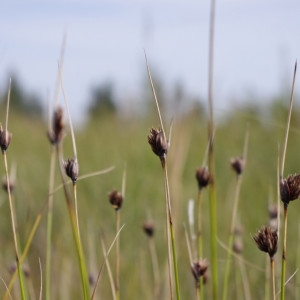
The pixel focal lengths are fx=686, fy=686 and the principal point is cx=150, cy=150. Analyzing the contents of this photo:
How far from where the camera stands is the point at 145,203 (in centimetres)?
232

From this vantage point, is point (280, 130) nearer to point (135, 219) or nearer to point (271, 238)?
point (135, 219)

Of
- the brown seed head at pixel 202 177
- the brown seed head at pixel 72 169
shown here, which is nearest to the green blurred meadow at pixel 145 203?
the brown seed head at pixel 202 177

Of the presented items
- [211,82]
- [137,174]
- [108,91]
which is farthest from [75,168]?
[108,91]

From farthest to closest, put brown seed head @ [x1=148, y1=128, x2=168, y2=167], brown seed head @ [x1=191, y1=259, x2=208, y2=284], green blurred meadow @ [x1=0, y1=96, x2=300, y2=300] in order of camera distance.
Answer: green blurred meadow @ [x1=0, y1=96, x2=300, y2=300]
brown seed head @ [x1=191, y1=259, x2=208, y2=284]
brown seed head @ [x1=148, y1=128, x2=168, y2=167]

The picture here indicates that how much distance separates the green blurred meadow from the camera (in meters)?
1.70

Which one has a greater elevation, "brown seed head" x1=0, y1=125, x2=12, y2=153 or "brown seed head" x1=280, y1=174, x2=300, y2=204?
"brown seed head" x1=0, y1=125, x2=12, y2=153

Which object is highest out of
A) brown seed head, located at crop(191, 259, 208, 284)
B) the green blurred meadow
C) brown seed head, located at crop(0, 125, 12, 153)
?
brown seed head, located at crop(0, 125, 12, 153)

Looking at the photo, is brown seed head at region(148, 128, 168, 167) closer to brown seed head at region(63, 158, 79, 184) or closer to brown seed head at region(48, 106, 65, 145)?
brown seed head at region(63, 158, 79, 184)

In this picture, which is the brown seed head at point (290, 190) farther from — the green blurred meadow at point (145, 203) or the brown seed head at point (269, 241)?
the green blurred meadow at point (145, 203)

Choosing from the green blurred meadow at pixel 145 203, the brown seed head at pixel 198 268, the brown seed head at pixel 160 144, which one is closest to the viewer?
the brown seed head at pixel 160 144

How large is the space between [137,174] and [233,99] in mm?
1221

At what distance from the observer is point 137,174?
286 cm

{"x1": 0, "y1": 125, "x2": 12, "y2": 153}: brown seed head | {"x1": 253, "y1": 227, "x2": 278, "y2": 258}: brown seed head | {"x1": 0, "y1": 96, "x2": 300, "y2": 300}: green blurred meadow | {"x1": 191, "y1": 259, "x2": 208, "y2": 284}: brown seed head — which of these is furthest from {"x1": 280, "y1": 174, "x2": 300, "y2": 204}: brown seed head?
{"x1": 0, "y1": 96, "x2": 300, "y2": 300}: green blurred meadow

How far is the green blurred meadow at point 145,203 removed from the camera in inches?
67.0
